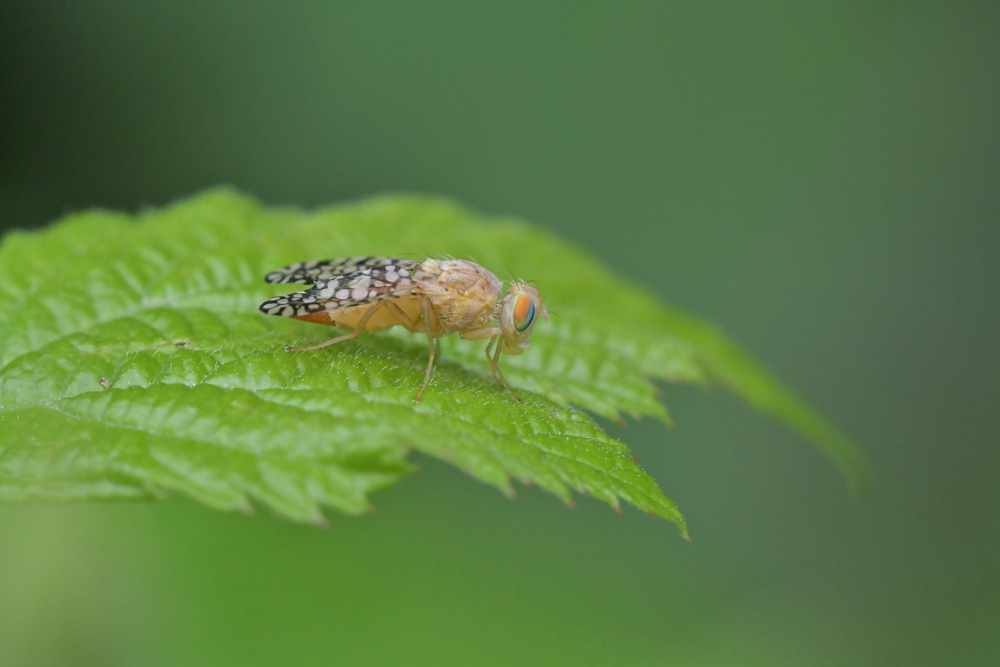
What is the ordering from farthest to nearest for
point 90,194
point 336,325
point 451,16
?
point 451,16 < point 90,194 < point 336,325

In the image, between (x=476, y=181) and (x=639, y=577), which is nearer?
(x=639, y=577)

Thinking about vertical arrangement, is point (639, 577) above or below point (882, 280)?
below

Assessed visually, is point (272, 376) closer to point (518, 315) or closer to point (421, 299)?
point (421, 299)

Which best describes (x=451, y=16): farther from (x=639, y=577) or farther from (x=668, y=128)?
(x=639, y=577)

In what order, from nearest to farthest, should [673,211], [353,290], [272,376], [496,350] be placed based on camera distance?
→ 1. [272,376]
2. [353,290]
3. [496,350]
4. [673,211]

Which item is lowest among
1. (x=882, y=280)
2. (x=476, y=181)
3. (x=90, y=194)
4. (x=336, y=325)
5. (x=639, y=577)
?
(x=336, y=325)

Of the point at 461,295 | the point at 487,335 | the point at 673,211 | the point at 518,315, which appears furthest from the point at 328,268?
the point at 673,211

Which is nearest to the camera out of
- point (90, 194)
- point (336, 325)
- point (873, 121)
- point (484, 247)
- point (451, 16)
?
point (336, 325)

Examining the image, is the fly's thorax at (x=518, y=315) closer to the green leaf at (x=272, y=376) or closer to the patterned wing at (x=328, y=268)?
the green leaf at (x=272, y=376)

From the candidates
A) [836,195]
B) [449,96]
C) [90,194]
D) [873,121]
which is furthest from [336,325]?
[873,121]
